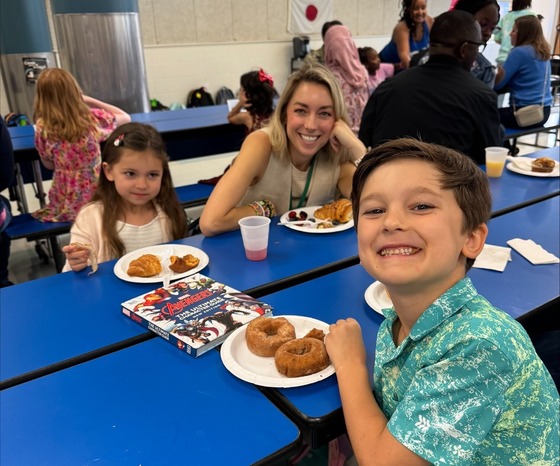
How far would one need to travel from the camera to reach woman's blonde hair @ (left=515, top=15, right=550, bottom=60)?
5.08 metres

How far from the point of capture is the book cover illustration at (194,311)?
129 centimetres

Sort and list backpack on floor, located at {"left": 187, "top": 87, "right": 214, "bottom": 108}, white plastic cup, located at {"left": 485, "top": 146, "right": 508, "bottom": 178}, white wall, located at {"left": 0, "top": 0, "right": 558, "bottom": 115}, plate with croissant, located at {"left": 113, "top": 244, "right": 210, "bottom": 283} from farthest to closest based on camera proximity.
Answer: backpack on floor, located at {"left": 187, "top": 87, "right": 214, "bottom": 108}, white wall, located at {"left": 0, "top": 0, "right": 558, "bottom": 115}, white plastic cup, located at {"left": 485, "top": 146, "right": 508, "bottom": 178}, plate with croissant, located at {"left": 113, "top": 244, "right": 210, "bottom": 283}

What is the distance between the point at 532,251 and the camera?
1785 millimetres

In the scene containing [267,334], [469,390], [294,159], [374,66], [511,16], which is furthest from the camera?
[374,66]

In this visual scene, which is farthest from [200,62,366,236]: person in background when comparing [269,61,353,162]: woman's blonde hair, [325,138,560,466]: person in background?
[325,138,560,466]: person in background

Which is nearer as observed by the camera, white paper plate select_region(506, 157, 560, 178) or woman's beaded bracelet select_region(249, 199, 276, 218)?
woman's beaded bracelet select_region(249, 199, 276, 218)

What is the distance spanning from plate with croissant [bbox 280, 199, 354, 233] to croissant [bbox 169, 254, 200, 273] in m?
0.51

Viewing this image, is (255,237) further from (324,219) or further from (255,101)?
(255,101)

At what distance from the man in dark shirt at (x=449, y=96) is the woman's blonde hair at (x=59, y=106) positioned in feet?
6.65

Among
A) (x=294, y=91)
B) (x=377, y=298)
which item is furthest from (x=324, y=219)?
(x=377, y=298)

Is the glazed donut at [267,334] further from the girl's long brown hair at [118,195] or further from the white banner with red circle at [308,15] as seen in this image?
the white banner with red circle at [308,15]

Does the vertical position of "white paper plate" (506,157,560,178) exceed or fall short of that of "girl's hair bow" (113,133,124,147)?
it falls short

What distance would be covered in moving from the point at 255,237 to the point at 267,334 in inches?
22.3

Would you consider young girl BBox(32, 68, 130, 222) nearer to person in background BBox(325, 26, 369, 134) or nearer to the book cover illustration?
the book cover illustration
